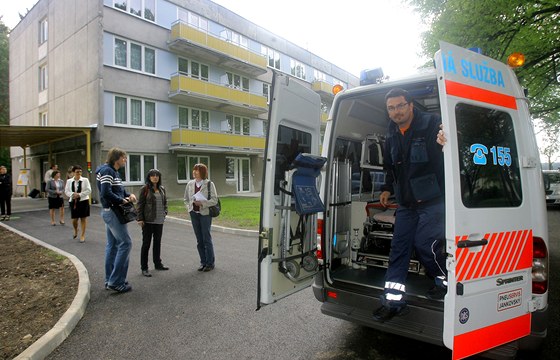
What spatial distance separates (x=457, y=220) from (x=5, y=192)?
13557 mm

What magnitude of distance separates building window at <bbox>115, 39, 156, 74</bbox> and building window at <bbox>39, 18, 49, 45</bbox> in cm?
770

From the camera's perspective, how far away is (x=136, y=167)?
17.8 meters

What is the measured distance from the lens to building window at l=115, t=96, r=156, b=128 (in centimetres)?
1733

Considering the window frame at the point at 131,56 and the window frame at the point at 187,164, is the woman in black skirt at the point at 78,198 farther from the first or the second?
the window frame at the point at 187,164

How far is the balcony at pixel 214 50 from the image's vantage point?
62.7ft

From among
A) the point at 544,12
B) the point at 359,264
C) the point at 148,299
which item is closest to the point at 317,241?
the point at 359,264

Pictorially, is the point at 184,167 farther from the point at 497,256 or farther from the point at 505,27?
the point at 497,256

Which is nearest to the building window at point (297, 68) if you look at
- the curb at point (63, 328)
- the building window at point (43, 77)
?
the building window at point (43, 77)

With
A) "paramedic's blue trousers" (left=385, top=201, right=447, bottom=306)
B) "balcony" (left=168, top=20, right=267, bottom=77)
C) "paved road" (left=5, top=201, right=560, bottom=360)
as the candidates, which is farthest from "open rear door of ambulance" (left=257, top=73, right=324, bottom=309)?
"balcony" (left=168, top=20, right=267, bottom=77)

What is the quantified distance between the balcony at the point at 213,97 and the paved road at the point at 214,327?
15001mm

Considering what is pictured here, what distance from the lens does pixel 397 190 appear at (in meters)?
3.10

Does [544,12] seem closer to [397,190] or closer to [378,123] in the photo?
[378,123]

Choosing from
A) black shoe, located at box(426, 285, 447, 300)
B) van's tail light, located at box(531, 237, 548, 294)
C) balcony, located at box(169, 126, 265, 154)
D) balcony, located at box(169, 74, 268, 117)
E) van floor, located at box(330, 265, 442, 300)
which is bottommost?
van floor, located at box(330, 265, 442, 300)

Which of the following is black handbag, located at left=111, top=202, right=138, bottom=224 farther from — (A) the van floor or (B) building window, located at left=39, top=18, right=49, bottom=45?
(B) building window, located at left=39, top=18, right=49, bottom=45
